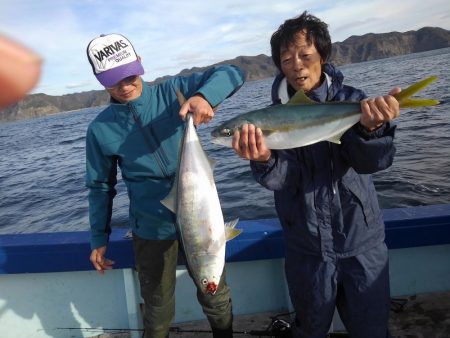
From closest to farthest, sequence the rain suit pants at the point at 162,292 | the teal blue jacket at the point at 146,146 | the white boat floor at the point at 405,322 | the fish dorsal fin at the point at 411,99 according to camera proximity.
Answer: the fish dorsal fin at the point at 411,99
the teal blue jacket at the point at 146,146
the rain suit pants at the point at 162,292
the white boat floor at the point at 405,322

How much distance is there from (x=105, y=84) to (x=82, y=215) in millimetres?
10065

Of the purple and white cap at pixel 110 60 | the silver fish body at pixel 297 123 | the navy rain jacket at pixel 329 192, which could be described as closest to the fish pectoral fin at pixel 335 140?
the silver fish body at pixel 297 123

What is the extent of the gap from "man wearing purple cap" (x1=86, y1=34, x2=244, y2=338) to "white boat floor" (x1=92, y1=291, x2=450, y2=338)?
25.4 inches

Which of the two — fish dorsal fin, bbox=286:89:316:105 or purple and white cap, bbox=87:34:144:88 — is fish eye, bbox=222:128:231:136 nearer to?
fish dorsal fin, bbox=286:89:316:105

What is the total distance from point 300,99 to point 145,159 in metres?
1.47

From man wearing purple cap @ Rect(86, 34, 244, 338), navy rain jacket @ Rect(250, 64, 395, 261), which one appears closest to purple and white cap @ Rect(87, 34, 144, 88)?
man wearing purple cap @ Rect(86, 34, 244, 338)

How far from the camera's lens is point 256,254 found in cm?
424

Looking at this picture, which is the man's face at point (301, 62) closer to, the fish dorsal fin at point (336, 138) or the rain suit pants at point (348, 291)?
the fish dorsal fin at point (336, 138)

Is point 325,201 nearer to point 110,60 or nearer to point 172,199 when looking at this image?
point 172,199

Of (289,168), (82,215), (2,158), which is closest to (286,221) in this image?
(289,168)

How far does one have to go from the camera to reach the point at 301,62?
3.06 meters

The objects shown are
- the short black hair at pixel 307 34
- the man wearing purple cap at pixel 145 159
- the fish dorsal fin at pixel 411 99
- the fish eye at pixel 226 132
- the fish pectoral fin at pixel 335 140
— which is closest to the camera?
the fish dorsal fin at pixel 411 99

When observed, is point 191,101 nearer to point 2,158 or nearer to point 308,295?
point 308,295

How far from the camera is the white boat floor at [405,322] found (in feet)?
12.9
